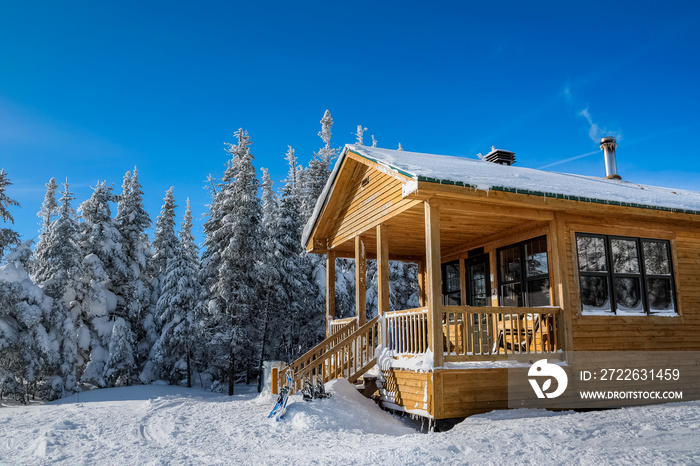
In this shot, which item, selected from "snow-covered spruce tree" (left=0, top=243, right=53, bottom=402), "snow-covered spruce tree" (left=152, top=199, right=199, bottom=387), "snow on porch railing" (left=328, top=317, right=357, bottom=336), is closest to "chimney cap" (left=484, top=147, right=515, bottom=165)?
"snow on porch railing" (left=328, top=317, right=357, bottom=336)

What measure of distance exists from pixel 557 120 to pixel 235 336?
763 inches

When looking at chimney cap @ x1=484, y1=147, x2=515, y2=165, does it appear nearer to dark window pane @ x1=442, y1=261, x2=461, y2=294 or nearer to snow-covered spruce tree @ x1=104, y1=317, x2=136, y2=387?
dark window pane @ x1=442, y1=261, x2=461, y2=294

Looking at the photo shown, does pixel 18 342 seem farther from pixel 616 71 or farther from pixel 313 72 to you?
pixel 616 71

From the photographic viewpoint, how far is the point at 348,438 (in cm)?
665

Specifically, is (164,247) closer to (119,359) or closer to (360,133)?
(119,359)

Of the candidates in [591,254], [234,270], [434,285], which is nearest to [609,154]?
[591,254]

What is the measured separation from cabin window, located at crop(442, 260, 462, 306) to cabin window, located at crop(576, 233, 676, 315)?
13.3ft

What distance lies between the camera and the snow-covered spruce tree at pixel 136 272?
26.0m

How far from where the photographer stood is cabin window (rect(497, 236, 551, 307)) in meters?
9.50

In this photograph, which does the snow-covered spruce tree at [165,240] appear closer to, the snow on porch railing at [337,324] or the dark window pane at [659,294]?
the snow on porch railing at [337,324]

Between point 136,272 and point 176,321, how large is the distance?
4176 mm

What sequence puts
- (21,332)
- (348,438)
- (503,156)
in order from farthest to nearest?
(21,332), (503,156), (348,438)

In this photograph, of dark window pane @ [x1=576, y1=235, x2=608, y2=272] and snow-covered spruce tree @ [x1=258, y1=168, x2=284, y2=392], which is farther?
snow-covered spruce tree @ [x1=258, y1=168, x2=284, y2=392]

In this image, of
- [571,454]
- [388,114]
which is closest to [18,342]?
[571,454]
